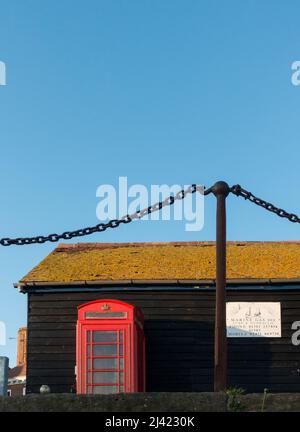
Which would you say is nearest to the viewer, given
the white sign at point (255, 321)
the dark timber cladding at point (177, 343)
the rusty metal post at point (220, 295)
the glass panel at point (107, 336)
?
the rusty metal post at point (220, 295)

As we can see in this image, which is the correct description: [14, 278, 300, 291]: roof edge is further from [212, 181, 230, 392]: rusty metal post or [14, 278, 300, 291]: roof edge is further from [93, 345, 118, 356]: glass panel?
[212, 181, 230, 392]: rusty metal post

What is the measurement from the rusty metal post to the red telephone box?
214 inches

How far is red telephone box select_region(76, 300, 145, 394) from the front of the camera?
16406mm

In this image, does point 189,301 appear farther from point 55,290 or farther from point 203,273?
point 55,290

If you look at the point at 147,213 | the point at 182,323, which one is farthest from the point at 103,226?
the point at 182,323

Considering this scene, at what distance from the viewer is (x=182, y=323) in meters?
18.2

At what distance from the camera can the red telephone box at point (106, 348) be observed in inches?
646

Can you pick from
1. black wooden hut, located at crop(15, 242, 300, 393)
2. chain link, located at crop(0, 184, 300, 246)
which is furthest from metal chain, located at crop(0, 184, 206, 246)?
black wooden hut, located at crop(15, 242, 300, 393)

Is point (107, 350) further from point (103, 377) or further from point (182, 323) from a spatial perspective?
point (182, 323)

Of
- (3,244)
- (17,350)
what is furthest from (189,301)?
(17,350)

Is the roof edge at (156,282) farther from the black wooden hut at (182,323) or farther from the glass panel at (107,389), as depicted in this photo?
the glass panel at (107,389)

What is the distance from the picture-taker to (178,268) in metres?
18.9

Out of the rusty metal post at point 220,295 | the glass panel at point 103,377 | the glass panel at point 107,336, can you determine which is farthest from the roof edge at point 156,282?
the rusty metal post at point 220,295

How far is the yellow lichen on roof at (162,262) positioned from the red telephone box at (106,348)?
179 centimetres
